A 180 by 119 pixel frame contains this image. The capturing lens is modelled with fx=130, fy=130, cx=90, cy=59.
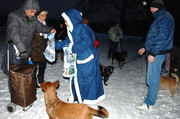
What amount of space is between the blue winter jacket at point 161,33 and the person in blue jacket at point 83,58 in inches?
46.4

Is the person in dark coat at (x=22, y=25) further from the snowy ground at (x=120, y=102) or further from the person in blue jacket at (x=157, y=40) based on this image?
the person in blue jacket at (x=157, y=40)

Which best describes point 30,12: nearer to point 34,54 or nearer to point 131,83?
point 34,54

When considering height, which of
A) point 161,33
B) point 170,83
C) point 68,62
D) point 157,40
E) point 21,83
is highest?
point 161,33

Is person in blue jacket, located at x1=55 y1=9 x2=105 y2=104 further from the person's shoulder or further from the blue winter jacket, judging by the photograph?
the blue winter jacket

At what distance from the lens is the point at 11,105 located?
2.62m

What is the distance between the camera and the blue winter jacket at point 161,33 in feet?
7.98

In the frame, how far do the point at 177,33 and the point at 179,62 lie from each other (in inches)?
176

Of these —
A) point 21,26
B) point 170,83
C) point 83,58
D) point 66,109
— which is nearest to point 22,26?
point 21,26

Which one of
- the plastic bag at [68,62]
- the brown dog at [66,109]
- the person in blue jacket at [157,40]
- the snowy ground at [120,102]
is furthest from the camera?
the snowy ground at [120,102]

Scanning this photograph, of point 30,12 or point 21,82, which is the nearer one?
point 21,82

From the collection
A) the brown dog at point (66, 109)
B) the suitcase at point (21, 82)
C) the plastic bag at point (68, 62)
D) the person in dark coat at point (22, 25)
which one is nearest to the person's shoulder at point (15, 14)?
the person in dark coat at point (22, 25)

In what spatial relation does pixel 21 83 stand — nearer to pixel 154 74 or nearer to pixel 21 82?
pixel 21 82

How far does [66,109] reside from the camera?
2.14 meters

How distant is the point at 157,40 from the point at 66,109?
2.08 metres
